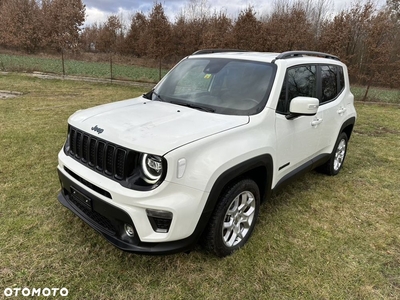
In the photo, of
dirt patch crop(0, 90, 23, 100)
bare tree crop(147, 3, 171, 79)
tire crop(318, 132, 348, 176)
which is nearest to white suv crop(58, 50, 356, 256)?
tire crop(318, 132, 348, 176)

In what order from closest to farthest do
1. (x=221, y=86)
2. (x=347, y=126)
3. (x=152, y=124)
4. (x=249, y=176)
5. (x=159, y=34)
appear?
(x=152, y=124)
(x=249, y=176)
(x=221, y=86)
(x=347, y=126)
(x=159, y=34)

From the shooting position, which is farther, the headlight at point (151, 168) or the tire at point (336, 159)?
the tire at point (336, 159)

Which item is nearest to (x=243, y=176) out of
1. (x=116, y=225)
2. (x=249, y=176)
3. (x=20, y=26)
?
(x=249, y=176)

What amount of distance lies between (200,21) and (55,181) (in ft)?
53.0

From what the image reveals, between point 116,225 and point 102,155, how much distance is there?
0.55 m

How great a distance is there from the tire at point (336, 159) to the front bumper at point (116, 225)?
2.91 m

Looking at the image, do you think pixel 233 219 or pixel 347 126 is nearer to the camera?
pixel 233 219

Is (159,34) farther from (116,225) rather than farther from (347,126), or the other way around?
(116,225)

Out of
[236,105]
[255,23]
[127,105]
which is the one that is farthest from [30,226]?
[255,23]

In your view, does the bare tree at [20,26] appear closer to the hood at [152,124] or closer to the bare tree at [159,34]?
the bare tree at [159,34]

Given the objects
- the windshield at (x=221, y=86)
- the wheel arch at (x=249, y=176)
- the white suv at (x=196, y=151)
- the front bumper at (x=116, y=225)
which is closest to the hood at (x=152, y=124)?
the white suv at (x=196, y=151)

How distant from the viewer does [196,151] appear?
6.73ft

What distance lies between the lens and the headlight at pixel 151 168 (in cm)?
201

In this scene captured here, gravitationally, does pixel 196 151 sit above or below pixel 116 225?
above
